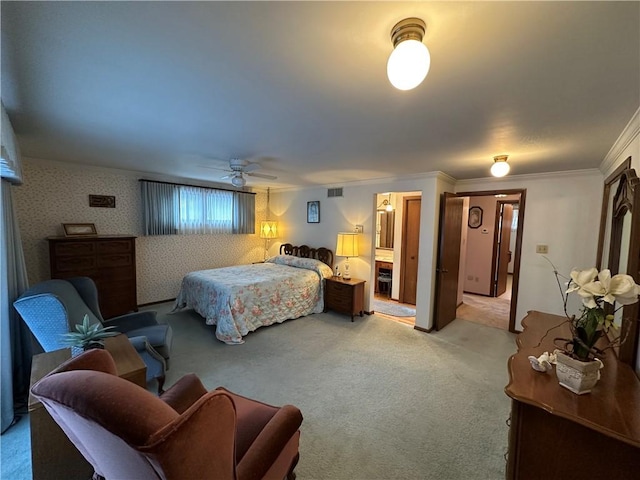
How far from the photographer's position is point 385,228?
602cm

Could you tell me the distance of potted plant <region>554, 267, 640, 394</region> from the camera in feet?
3.76

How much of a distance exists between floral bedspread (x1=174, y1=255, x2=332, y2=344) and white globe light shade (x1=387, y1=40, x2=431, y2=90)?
314 centimetres

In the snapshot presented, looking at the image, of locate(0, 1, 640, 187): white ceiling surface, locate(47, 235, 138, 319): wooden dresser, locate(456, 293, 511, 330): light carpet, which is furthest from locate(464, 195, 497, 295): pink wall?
locate(47, 235, 138, 319): wooden dresser

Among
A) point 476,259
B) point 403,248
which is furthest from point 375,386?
point 476,259

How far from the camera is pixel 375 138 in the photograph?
7.63ft

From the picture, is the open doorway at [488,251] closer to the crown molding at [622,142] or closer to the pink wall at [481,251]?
the pink wall at [481,251]

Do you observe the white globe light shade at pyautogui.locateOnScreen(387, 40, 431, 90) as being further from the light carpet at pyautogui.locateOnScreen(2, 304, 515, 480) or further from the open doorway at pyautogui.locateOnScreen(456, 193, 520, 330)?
the open doorway at pyautogui.locateOnScreen(456, 193, 520, 330)

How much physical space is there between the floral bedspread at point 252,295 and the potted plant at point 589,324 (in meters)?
3.13

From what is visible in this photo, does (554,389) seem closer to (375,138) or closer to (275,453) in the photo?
(275,453)

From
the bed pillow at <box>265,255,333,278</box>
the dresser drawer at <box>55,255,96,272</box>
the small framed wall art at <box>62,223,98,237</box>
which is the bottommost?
the bed pillow at <box>265,255,333,278</box>

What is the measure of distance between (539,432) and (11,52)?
300 cm

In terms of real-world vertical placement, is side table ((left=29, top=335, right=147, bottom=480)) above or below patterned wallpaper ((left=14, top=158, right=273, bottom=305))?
below

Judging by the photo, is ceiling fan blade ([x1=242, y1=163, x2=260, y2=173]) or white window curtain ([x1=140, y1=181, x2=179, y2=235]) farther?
white window curtain ([x1=140, y1=181, x2=179, y2=235])

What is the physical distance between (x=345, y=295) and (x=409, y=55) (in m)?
3.72
